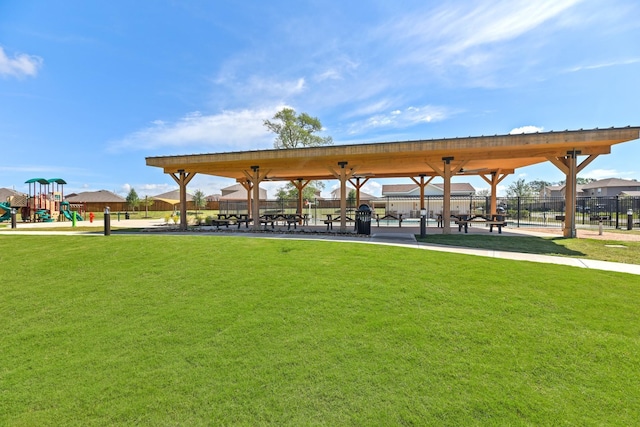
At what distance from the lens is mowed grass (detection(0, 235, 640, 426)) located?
2.40 m

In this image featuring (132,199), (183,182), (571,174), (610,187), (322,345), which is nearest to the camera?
(322,345)

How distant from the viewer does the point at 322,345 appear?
10.7 feet

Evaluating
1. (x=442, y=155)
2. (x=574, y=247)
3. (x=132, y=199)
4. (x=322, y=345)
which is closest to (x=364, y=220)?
(x=442, y=155)

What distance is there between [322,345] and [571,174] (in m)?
11.8

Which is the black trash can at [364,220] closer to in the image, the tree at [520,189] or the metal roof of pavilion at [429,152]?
the metal roof of pavilion at [429,152]

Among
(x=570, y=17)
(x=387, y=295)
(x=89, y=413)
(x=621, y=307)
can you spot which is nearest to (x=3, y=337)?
(x=89, y=413)

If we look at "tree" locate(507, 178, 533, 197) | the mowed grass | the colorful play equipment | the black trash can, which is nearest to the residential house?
"tree" locate(507, 178, 533, 197)

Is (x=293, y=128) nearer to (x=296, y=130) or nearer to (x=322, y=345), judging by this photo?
(x=296, y=130)

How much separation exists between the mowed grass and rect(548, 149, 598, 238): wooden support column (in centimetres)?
637

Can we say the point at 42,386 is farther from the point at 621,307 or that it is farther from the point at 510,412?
the point at 621,307

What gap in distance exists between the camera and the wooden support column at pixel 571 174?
33.9 feet

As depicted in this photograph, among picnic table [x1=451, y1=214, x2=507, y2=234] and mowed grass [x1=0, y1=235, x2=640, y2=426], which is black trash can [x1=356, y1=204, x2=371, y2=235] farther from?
mowed grass [x1=0, y1=235, x2=640, y2=426]

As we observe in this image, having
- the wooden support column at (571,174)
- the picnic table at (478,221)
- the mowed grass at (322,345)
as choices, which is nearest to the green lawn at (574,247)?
the wooden support column at (571,174)

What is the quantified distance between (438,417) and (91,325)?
426cm
